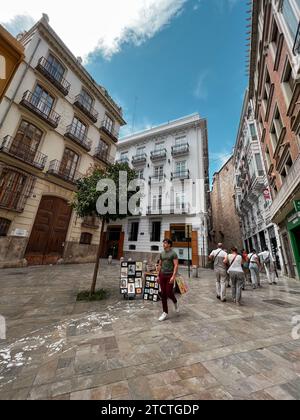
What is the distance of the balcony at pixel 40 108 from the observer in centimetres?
1048

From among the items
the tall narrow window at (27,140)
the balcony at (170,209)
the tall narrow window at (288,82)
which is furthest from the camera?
the balcony at (170,209)

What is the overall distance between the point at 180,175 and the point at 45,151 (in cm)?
1287

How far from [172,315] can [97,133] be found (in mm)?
16433

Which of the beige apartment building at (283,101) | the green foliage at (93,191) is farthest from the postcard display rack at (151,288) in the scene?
the beige apartment building at (283,101)

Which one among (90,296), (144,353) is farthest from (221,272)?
(90,296)

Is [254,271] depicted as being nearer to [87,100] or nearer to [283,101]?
[283,101]

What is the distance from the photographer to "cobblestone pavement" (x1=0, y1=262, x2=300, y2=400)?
182cm

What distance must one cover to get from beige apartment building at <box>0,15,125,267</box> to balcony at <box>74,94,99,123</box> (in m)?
0.07

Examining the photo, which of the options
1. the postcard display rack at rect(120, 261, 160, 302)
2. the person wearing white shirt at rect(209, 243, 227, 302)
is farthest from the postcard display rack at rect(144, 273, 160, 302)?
the person wearing white shirt at rect(209, 243, 227, 302)

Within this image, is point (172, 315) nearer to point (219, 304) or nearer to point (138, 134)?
point (219, 304)

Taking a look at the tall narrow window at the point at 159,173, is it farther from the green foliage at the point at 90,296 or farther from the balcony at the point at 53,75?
the green foliage at the point at 90,296

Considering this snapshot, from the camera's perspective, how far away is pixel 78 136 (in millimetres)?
14266

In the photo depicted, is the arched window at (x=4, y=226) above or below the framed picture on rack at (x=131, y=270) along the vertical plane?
above

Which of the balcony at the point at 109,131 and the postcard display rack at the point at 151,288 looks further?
the balcony at the point at 109,131
